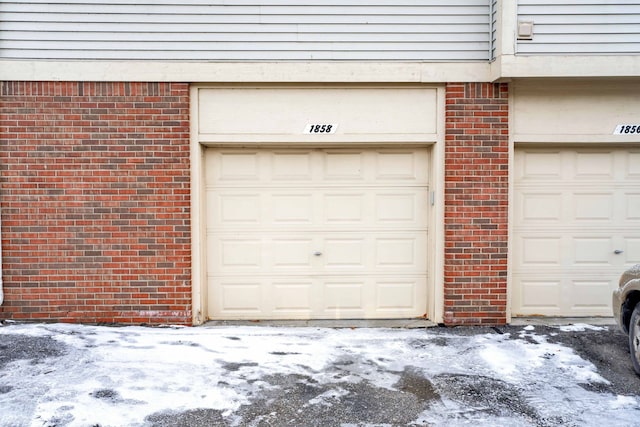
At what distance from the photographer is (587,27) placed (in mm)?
6305

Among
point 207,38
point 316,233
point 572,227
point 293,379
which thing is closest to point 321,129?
point 316,233

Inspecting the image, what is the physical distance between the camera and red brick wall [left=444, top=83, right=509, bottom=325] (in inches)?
258

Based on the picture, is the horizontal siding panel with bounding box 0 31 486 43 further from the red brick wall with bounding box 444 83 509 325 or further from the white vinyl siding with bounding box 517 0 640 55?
the white vinyl siding with bounding box 517 0 640 55

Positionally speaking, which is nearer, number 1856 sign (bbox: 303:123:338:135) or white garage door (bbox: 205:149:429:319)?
number 1856 sign (bbox: 303:123:338:135)

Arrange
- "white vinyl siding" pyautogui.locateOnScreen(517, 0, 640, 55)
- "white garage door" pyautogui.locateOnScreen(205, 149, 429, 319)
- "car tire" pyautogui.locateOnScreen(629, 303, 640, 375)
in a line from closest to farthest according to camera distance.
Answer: "car tire" pyautogui.locateOnScreen(629, 303, 640, 375) → "white vinyl siding" pyautogui.locateOnScreen(517, 0, 640, 55) → "white garage door" pyautogui.locateOnScreen(205, 149, 429, 319)

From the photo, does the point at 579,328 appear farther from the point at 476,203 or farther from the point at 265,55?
the point at 265,55

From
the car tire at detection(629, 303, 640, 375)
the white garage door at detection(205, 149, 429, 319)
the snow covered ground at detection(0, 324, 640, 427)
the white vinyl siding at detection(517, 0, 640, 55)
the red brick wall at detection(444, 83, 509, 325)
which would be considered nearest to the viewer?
the snow covered ground at detection(0, 324, 640, 427)

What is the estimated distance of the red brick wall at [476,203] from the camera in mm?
6555

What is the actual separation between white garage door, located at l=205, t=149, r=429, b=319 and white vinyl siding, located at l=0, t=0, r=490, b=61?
1282mm

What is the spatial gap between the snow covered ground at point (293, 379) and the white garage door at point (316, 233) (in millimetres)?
651

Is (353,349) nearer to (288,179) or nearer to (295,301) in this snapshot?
(295,301)

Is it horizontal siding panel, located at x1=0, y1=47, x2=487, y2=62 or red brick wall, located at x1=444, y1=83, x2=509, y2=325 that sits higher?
horizontal siding panel, located at x1=0, y1=47, x2=487, y2=62

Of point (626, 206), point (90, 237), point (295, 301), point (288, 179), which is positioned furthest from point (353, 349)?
point (626, 206)

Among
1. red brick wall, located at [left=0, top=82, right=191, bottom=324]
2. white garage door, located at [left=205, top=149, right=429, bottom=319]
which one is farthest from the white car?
red brick wall, located at [left=0, top=82, right=191, bottom=324]
